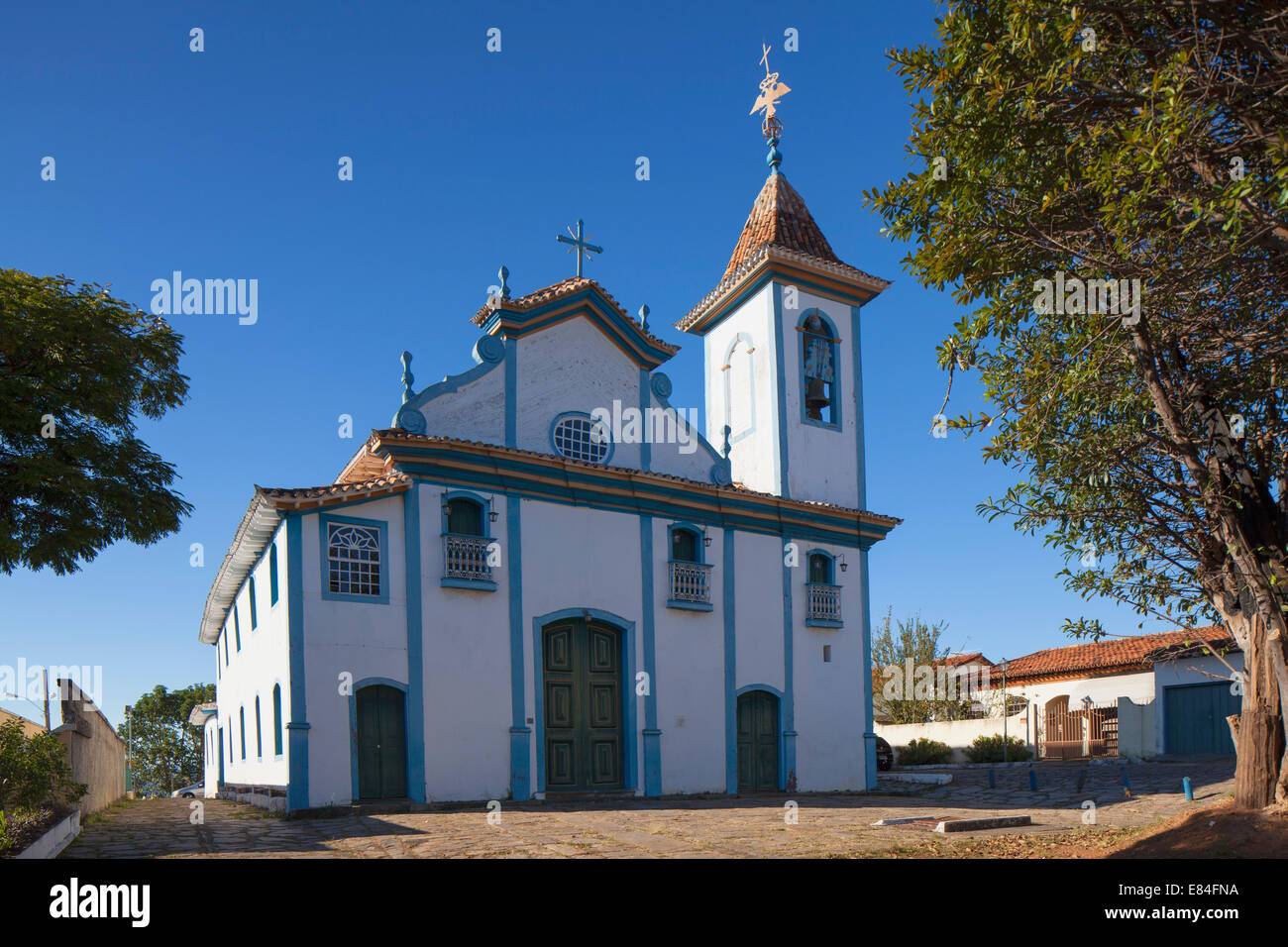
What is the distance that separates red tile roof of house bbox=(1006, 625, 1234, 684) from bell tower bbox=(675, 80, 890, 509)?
1252 cm

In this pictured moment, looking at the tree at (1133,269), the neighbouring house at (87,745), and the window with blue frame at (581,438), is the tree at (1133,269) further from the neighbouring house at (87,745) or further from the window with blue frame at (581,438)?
the neighbouring house at (87,745)

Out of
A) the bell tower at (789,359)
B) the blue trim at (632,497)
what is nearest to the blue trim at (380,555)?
the blue trim at (632,497)

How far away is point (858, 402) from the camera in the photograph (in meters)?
21.7

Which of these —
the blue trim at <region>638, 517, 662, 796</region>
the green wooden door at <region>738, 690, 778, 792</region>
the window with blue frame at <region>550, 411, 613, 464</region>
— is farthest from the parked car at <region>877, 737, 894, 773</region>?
the window with blue frame at <region>550, 411, 613, 464</region>

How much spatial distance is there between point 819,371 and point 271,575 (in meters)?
12.3

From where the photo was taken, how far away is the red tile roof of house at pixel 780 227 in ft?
71.0

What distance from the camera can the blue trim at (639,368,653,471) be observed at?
18.4m

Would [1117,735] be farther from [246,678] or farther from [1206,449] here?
[246,678]

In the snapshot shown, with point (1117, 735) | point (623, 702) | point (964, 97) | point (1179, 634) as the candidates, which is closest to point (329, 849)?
point (623, 702)

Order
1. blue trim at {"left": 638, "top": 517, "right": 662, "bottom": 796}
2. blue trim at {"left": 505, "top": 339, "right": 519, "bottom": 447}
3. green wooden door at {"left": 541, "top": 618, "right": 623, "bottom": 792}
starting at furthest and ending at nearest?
blue trim at {"left": 638, "top": 517, "right": 662, "bottom": 796} < blue trim at {"left": 505, "top": 339, "right": 519, "bottom": 447} < green wooden door at {"left": 541, "top": 618, "right": 623, "bottom": 792}

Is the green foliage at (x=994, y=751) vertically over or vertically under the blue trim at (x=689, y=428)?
under

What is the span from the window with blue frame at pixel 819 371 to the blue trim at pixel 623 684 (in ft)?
22.4

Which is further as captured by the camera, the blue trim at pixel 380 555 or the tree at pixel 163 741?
the tree at pixel 163 741

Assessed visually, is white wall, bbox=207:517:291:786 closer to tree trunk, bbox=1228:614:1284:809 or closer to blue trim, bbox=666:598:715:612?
blue trim, bbox=666:598:715:612
